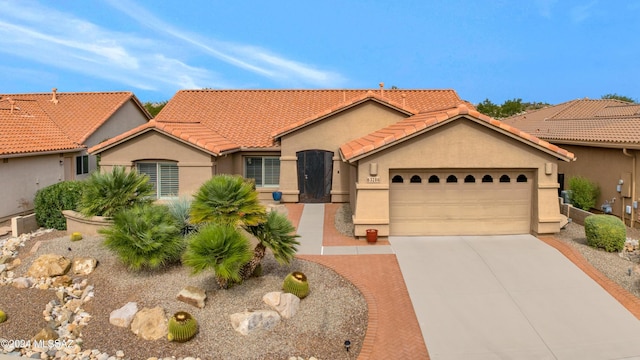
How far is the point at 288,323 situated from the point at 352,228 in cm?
703

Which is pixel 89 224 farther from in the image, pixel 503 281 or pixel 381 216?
pixel 503 281

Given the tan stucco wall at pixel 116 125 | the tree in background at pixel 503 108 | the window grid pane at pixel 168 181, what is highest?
the tree in background at pixel 503 108

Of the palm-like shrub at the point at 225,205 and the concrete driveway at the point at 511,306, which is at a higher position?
the palm-like shrub at the point at 225,205

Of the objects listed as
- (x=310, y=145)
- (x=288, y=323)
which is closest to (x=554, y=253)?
(x=288, y=323)

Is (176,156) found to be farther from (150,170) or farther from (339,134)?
(339,134)

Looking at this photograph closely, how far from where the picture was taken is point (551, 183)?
14453 millimetres

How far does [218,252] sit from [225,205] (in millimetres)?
1122

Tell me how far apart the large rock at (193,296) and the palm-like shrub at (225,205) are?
4.98 feet


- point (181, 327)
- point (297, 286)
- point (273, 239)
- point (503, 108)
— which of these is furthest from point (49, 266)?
point (503, 108)

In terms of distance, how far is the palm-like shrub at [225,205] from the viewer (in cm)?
1007

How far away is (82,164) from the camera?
2431 cm

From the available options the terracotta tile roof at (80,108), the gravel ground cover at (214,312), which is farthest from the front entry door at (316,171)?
the terracotta tile roof at (80,108)

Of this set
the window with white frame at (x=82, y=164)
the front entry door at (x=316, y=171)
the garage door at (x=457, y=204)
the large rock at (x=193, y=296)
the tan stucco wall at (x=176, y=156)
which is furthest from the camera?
the window with white frame at (x=82, y=164)

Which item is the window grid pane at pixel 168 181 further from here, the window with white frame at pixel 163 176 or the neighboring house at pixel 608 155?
the neighboring house at pixel 608 155
